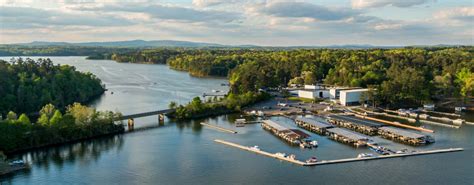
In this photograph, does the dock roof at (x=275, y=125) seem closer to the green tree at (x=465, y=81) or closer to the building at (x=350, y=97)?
the building at (x=350, y=97)

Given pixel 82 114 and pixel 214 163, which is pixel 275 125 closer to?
pixel 214 163

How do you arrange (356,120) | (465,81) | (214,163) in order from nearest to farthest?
(214,163) → (356,120) → (465,81)

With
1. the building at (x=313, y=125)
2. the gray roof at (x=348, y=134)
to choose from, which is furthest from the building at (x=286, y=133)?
the building at (x=313, y=125)

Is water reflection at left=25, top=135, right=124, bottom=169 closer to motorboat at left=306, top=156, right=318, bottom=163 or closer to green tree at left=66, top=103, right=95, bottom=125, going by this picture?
green tree at left=66, top=103, right=95, bottom=125

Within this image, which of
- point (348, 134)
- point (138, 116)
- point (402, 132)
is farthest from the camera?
point (138, 116)

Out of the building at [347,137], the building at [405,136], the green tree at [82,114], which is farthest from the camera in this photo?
the green tree at [82,114]

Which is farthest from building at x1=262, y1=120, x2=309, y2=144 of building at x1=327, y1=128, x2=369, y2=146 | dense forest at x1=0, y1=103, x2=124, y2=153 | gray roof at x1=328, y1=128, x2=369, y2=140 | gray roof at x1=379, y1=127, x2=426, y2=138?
dense forest at x1=0, y1=103, x2=124, y2=153

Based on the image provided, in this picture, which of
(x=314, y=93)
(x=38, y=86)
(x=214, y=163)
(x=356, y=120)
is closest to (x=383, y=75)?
(x=314, y=93)
